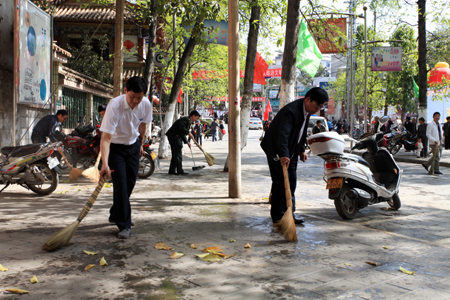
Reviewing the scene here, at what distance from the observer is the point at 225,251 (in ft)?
14.4

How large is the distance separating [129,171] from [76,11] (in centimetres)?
2293

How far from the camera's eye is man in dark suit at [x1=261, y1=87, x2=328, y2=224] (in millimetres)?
5066

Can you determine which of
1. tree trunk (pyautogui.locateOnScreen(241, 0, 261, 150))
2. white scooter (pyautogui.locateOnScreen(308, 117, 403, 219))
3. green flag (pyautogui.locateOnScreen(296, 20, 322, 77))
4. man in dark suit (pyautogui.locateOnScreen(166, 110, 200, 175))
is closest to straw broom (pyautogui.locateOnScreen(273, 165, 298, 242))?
white scooter (pyautogui.locateOnScreen(308, 117, 403, 219))

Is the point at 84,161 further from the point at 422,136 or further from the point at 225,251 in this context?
the point at 422,136

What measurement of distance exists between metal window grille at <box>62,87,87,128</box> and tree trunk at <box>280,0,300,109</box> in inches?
379

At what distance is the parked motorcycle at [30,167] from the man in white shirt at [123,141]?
10.3 ft

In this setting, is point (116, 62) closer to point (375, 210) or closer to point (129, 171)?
point (129, 171)

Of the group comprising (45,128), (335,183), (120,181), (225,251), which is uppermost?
(45,128)

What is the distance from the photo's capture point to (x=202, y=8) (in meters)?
7.84

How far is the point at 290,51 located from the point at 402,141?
1168cm

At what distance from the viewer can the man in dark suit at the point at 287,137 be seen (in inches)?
199

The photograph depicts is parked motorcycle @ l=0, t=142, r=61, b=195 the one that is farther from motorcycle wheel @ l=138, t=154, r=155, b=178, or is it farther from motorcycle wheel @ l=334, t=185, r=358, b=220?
motorcycle wheel @ l=334, t=185, r=358, b=220

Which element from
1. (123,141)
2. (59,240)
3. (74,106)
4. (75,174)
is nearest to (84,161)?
(75,174)

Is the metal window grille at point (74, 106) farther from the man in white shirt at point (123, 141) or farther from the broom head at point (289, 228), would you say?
the broom head at point (289, 228)
